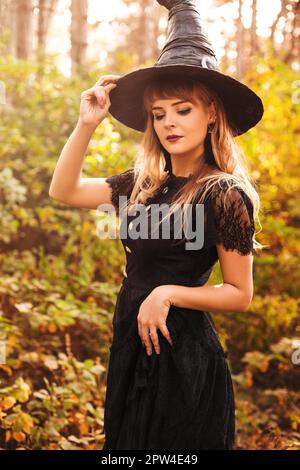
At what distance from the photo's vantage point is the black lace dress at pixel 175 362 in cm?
233

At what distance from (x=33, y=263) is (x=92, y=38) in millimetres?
32126

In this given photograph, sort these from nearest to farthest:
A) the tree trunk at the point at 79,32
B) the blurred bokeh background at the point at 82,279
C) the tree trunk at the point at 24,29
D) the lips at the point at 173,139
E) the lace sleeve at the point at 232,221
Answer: the lace sleeve at the point at 232,221, the lips at the point at 173,139, the blurred bokeh background at the point at 82,279, the tree trunk at the point at 79,32, the tree trunk at the point at 24,29

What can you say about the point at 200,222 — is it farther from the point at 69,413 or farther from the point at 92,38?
the point at 92,38

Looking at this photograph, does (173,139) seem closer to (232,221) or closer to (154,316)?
(232,221)

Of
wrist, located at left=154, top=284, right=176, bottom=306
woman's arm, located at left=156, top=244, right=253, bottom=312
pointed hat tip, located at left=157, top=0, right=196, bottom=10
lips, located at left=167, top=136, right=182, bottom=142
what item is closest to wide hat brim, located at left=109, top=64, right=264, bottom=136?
lips, located at left=167, top=136, right=182, bottom=142

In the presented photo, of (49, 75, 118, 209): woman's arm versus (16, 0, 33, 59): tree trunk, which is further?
(16, 0, 33, 59): tree trunk

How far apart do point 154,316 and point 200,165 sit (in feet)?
2.21

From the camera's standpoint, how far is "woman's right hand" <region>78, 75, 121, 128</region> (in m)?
2.58

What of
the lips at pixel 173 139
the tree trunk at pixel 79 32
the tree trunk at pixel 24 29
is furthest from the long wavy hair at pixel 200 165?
the tree trunk at pixel 24 29

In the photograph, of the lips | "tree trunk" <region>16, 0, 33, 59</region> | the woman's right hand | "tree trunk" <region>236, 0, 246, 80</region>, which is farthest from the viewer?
"tree trunk" <region>16, 0, 33, 59</region>

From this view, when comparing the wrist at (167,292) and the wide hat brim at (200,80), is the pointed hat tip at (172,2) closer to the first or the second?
the wide hat brim at (200,80)

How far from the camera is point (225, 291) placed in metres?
2.32

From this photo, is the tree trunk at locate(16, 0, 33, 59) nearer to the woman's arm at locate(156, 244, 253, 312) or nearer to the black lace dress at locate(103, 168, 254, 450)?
the black lace dress at locate(103, 168, 254, 450)
